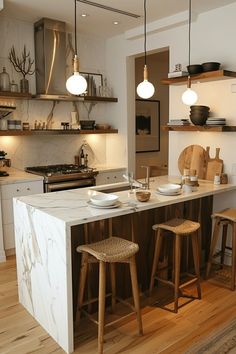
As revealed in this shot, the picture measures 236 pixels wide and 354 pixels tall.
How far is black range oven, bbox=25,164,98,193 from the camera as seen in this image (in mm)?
4012

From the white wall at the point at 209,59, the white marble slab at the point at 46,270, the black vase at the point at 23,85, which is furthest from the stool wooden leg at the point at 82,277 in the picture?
the black vase at the point at 23,85

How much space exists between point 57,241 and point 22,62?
9.84 ft

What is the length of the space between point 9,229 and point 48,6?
8.37ft

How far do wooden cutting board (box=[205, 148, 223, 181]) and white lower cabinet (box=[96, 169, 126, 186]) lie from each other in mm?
1464

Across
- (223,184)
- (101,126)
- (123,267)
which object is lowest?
(123,267)

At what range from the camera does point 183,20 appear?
3885 mm

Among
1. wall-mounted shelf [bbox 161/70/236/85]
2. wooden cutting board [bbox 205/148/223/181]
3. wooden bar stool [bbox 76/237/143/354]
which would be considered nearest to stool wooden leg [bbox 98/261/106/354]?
wooden bar stool [bbox 76/237/143/354]

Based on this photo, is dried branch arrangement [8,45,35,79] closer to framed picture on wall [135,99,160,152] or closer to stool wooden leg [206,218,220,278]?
framed picture on wall [135,99,160,152]

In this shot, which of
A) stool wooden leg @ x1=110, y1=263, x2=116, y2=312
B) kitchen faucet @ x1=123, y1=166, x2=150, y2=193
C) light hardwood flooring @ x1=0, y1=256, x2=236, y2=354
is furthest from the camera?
kitchen faucet @ x1=123, y1=166, x2=150, y2=193

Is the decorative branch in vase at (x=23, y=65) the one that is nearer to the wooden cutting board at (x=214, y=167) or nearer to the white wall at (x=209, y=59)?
the white wall at (x=209, y=59)

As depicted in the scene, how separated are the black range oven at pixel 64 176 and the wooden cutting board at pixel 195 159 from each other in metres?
1.17

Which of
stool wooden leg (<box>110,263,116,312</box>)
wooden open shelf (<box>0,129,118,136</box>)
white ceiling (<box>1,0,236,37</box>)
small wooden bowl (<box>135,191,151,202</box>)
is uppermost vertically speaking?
white ceiling (<box>1,0,236,37</box>)

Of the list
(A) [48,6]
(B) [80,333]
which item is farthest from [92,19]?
(B) [80,333]

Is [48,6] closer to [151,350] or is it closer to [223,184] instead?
[223,184]
